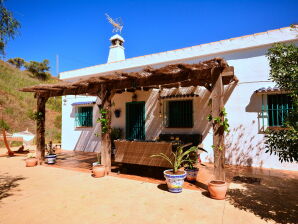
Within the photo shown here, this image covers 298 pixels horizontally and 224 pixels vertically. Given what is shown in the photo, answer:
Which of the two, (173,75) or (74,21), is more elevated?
(74,21)

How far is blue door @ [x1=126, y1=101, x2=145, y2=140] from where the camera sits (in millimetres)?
7988

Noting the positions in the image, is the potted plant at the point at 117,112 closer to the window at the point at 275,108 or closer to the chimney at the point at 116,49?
the chimney at the point at 116,49

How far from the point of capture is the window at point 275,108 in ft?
18.3

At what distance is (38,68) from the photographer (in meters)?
29.9

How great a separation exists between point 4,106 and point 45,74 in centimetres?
1458

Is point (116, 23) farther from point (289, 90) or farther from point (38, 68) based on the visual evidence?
point (38, 68)

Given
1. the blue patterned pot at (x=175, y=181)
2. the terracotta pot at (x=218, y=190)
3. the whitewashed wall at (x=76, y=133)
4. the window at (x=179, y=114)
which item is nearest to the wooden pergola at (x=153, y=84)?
the terracotta pot at (x=218, y=190)

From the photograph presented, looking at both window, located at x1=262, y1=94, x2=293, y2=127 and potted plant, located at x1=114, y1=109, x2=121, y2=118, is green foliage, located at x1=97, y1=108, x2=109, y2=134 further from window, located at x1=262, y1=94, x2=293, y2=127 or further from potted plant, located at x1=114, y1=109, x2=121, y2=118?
window, located at x1=262, y1=94, x2=293, y2=127

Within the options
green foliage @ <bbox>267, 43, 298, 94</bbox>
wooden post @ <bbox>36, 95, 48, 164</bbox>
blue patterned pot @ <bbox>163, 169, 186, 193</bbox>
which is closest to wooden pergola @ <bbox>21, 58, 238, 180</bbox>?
wooden post @ <bbox>36, 95, 48, 164</bbox>

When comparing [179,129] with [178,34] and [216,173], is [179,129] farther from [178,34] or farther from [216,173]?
[178,34]

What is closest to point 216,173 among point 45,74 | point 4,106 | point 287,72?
point 287,72

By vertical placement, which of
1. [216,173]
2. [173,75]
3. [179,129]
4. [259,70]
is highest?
Answer: [259,70]

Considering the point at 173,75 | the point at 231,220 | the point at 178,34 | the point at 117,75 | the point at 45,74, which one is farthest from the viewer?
the point at 45,74

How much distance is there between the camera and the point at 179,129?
23.6ft
